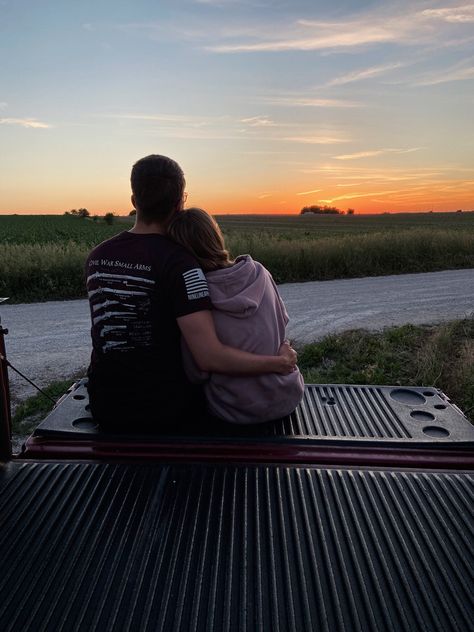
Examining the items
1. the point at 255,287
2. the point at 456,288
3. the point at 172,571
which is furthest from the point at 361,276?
the point at 172,571

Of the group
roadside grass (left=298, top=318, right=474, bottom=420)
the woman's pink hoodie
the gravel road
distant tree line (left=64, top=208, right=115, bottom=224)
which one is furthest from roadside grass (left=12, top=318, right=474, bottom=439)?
distant tree line (left=64, top=208, right=115, bottom=224)

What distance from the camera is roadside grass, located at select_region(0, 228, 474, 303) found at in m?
10.7

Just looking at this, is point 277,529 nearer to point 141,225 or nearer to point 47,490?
point 47,490

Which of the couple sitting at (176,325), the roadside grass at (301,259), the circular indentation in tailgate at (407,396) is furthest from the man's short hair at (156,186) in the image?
the roadside grass at (301,259)

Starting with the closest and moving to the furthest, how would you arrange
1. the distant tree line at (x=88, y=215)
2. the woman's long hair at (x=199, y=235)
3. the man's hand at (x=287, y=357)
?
1. the woman's long hair at (x=199, y=235)
2. the man's hand at (x=287, y=357)
3. the distant tree line at (x=88, y=215)

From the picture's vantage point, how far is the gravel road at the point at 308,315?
21.2 ft

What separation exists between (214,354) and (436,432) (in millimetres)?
1182

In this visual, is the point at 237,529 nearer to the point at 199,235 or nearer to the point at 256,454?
the point at 256,454

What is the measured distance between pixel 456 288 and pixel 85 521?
10.3 meters

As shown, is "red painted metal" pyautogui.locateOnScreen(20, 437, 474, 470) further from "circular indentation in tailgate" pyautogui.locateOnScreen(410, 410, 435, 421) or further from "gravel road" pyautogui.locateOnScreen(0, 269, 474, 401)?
"gravel road" pyautogui.locateOnScreen(0, 269, 474, 401)

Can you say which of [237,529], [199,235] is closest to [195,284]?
[199,235]

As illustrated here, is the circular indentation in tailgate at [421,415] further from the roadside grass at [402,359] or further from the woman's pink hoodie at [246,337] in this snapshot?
the roadside grass at [402,359]

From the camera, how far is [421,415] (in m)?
3.02

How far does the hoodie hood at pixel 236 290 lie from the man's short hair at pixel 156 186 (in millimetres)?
341
